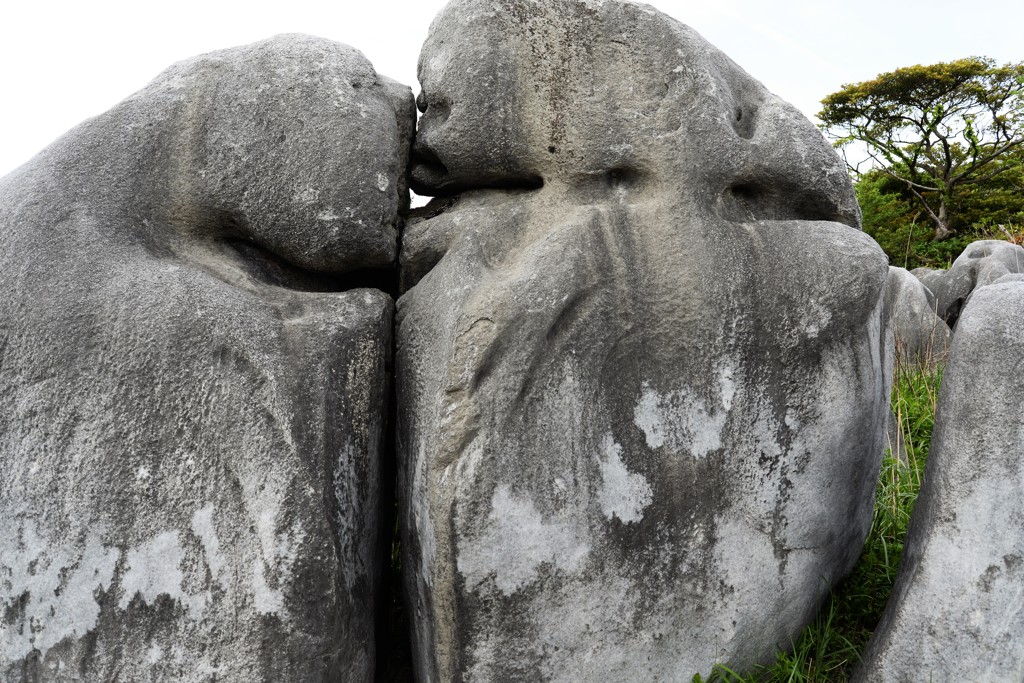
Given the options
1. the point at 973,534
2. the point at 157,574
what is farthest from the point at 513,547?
the point at 973,534

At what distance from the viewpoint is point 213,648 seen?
1807 millimetres

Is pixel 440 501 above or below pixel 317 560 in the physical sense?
above

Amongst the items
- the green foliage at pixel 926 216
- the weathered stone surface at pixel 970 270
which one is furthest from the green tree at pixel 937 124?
the weathered stone surface at pixel 970 270

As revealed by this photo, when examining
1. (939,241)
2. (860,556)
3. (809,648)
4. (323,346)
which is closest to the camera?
(323,346)

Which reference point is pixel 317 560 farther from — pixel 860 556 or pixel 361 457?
pixel 860 556

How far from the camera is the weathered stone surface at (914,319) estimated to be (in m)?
5.29

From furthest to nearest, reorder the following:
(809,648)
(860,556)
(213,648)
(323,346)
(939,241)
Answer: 1. (939,241)
2. (860,556)
3. (809,648)
4. (323,346)
5. (213,648)

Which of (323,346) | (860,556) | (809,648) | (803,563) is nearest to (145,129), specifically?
(323,346)

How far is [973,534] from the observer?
1.82m

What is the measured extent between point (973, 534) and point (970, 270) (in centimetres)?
580

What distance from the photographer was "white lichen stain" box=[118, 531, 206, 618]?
182 centimetres

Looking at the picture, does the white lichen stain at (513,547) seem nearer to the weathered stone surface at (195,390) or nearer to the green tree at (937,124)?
the weathered stone surface at (195,390)

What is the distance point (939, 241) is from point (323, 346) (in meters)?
16.9

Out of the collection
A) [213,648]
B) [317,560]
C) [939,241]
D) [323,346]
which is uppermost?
[323,346]
